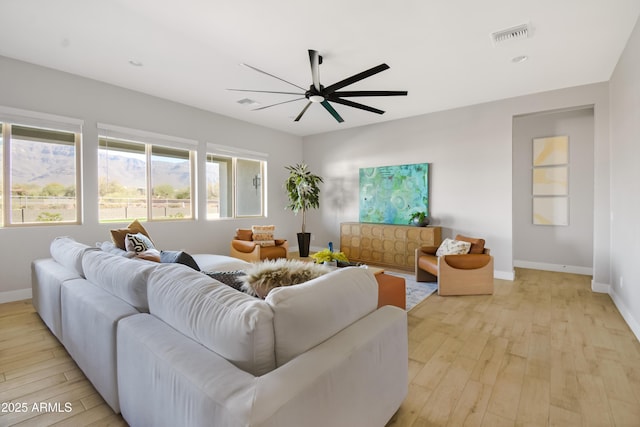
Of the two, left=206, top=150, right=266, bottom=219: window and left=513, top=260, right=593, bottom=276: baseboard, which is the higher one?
left=206, top=150, right=266, bottom=219: window

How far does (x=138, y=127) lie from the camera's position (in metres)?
4.55

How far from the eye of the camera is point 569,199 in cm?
504

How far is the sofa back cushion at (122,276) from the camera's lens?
1591mm

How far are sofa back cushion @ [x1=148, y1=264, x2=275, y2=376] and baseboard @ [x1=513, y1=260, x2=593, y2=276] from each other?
19.8ft

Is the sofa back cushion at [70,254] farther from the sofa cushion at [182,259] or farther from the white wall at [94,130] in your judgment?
the white wall at [94,130]

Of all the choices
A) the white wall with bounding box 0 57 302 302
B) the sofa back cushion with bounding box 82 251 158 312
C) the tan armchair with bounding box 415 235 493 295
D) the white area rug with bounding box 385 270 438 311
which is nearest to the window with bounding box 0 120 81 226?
the white wall with bounding box 0 57 302 302

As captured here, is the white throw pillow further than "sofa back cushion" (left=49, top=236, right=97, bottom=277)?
Yes

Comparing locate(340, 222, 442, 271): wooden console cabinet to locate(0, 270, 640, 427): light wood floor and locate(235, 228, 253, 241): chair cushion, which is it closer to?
locate(0, 270, 640, 427): light wood floor

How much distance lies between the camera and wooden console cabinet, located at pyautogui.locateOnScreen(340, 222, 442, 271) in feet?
16.7

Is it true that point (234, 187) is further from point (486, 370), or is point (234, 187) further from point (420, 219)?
point (486, 370)

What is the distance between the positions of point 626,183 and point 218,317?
13.7 ft

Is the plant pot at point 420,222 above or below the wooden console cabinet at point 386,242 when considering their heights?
above

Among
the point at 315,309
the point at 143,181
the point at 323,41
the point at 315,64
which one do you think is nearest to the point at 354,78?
the point at 315,64

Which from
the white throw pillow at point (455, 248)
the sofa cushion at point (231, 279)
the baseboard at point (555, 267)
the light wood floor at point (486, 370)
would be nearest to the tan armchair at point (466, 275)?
the white throw pillow at point (455, 248)
